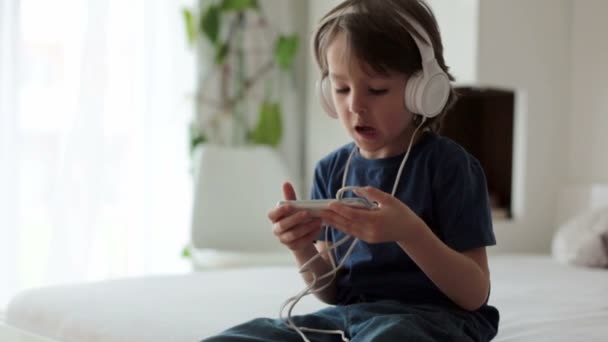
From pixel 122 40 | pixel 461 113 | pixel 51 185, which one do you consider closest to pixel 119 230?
pixel 51 185

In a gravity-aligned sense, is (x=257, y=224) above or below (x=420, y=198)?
below

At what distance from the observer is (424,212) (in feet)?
3.41

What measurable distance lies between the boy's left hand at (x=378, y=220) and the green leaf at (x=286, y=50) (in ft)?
7.82

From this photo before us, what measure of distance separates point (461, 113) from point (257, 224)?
3.29 feet

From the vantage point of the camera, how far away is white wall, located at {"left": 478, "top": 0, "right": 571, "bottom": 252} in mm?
2797

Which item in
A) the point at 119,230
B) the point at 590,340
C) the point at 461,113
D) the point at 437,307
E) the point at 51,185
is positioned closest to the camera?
the point at 437,307

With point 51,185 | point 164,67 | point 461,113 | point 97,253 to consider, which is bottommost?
point 97,253

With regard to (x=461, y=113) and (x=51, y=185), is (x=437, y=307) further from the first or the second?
(x=461, y=113)

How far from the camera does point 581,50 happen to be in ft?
9.83

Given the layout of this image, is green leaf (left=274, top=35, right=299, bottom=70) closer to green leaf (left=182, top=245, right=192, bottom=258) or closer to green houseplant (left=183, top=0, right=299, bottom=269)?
green houseplant (left=183, top=0, right=299, bottom=269)

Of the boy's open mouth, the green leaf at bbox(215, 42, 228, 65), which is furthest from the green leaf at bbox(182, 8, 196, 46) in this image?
the boy's open mouth

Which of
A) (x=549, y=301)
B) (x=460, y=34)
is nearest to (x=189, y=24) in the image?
(x=460, y=34)

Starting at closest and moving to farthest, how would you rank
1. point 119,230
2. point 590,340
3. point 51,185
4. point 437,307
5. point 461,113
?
point 437,307 < point 590,340 < point 51,185 < point 119,230 < point 461,113

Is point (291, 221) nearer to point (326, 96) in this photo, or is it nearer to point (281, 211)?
point (281, 211)
